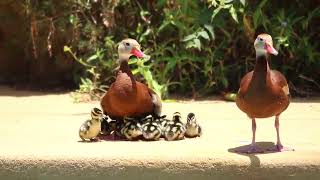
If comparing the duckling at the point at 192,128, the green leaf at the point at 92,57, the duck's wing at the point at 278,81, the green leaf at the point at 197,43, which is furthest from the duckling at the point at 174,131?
the green leaf at the point at 92,57

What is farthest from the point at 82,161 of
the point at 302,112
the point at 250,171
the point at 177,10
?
the point at 177,10

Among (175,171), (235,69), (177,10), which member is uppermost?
(177,10)

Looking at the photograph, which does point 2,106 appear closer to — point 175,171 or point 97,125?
point 97,125

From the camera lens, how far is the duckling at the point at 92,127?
14.1 feet

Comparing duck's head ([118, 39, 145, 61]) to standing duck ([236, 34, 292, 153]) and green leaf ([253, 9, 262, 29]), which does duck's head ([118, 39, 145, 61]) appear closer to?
standing duck ([236, 34, 292, 153])

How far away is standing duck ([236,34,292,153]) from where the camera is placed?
3.93 m

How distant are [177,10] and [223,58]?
70cm

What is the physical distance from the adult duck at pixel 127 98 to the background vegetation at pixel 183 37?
198 cm

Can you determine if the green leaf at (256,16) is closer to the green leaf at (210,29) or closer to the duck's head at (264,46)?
the green leaf at (210,29)

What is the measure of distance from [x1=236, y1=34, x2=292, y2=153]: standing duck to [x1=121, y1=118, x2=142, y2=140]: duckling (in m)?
0.71

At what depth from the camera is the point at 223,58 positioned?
7.10 metres

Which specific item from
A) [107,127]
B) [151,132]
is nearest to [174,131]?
[151,132]

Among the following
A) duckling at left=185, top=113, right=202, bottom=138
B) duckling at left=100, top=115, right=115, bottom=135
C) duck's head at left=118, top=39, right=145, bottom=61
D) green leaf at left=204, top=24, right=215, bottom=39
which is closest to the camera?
duckling at left=185, top=113, right=202, bottom=138

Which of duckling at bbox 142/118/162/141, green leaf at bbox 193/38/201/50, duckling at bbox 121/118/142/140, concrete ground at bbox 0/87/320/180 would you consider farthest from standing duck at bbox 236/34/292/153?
green leaf at bbox 193/38/201/50
